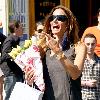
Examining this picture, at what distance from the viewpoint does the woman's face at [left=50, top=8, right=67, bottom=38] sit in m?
3.62

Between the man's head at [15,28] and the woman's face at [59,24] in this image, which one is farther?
the man's head at [15,28]

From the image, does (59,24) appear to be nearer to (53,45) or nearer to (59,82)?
(53,45)

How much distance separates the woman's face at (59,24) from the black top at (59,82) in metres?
0.18

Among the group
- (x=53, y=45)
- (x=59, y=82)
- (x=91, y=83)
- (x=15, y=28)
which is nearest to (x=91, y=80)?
(x=91, y=83)

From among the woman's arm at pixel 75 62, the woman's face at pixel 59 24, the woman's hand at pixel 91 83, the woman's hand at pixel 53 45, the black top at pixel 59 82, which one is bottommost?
the woman's hand at pixel 91 83

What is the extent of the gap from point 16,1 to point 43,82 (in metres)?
6.29

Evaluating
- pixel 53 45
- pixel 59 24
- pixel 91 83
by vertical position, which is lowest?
pixel 91 83

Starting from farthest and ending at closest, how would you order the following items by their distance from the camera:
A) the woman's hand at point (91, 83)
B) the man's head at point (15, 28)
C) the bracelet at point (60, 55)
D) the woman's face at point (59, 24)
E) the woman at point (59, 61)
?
the man's head at point (15, 28) < the woman's hand at point (91, 83) < the woman's face at point (59, 24) < the woman at point (59, 61) < the bracelet at point (60, 55)

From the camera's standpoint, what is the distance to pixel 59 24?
3639 millimetres

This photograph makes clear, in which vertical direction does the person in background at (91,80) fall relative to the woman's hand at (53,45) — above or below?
below

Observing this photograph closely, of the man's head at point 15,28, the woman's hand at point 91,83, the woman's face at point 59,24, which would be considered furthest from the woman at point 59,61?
the man's head at point 15,28

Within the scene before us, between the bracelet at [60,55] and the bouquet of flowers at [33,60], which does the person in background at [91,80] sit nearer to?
the bouquet of flowers at [33,60]

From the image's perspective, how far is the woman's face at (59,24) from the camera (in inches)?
142

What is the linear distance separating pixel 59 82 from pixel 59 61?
180 millimetres
